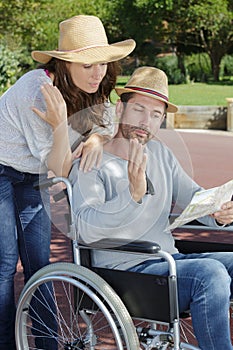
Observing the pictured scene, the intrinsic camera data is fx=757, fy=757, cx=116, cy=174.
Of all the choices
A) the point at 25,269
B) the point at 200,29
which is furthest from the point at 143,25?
the point at 25,269

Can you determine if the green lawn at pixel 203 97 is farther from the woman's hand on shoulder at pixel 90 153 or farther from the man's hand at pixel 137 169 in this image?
the man's hand at pixel 137 169

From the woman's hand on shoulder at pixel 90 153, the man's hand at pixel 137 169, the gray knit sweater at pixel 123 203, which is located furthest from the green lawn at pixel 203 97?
the man's hand at pixel 137 169

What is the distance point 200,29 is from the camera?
37312 millimetres

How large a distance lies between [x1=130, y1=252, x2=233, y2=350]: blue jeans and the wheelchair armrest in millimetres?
218

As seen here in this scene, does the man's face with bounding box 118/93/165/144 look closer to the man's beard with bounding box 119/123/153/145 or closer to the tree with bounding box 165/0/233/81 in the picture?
the man's beard with bounding box 119/123/153/145

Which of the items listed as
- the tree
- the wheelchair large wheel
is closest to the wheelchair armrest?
the wheelchair large wheel

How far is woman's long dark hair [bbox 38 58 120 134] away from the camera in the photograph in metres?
3.20

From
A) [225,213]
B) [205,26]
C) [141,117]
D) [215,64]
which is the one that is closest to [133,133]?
[141,117]

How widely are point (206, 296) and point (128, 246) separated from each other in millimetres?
356

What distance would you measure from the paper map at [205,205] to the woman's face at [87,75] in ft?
2.11

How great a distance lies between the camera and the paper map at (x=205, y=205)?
119 inches

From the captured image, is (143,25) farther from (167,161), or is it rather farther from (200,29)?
(167,161)

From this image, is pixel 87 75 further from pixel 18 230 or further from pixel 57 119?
pixel 18 230

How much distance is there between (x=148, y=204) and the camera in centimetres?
319
